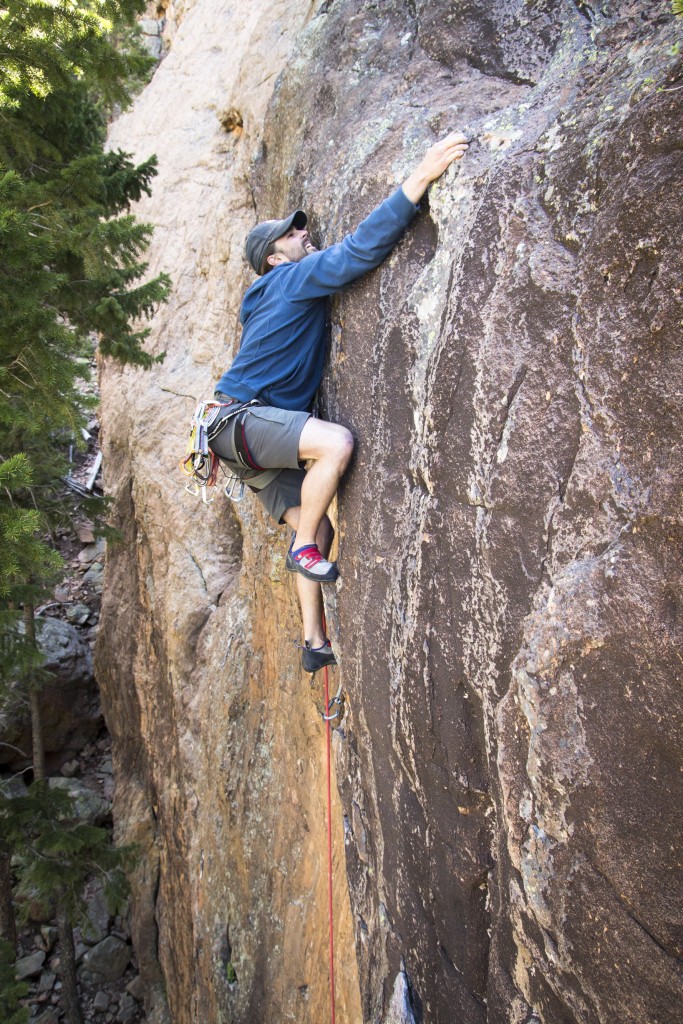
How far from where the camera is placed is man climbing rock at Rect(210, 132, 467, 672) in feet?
13.8

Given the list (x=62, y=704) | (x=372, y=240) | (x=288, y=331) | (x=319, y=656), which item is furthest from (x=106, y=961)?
(x=372, y=240)

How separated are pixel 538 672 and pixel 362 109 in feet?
11.3

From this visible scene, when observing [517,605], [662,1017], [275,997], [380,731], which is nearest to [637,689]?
[517,605]

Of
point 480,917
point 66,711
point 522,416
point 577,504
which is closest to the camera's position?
point 577,504

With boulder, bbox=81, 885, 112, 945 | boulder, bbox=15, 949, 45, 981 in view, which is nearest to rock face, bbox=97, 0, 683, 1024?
boulder, bbox=81, 885, 112, 945

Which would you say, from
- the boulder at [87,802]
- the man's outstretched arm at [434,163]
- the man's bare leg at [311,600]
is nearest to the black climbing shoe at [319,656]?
the man's bare leg at [311,600]

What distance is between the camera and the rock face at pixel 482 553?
101 inches

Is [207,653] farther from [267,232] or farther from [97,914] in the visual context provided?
[97,914]

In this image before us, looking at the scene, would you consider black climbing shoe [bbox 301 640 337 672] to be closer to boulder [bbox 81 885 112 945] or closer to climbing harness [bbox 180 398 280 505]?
climbing harness [bbox 180 398 280 505]

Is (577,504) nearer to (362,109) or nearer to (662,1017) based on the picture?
(662,1017)

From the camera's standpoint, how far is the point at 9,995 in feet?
20.1

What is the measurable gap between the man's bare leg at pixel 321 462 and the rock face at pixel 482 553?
12 centimetres

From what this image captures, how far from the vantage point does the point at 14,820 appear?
25.7ft

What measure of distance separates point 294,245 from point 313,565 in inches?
75.1
